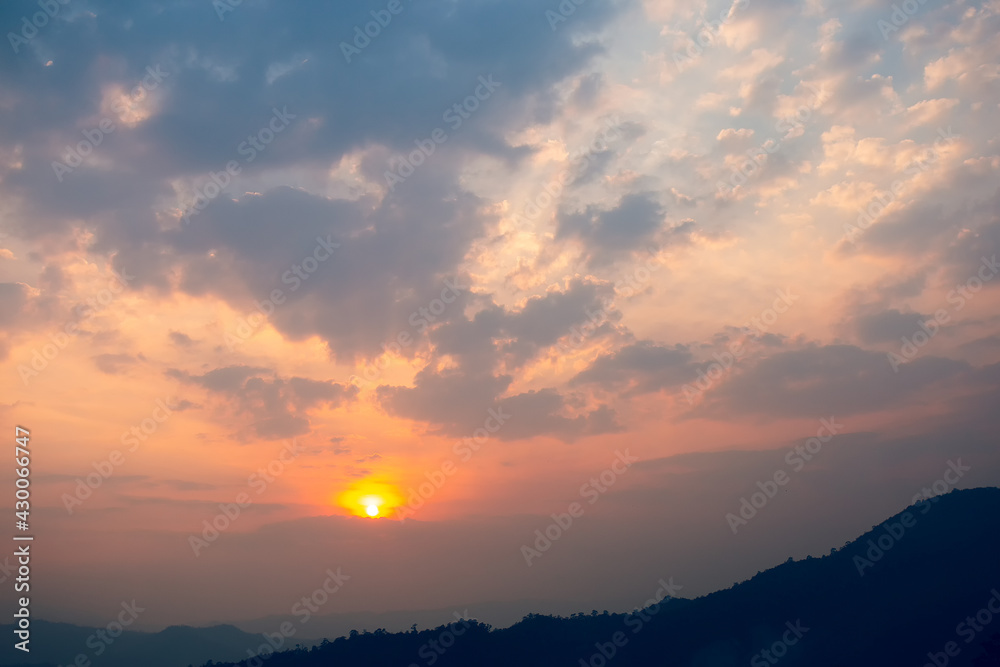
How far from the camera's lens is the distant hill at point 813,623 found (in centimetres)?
7544

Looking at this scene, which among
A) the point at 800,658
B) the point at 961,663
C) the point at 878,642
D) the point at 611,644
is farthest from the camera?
the point at 611,644

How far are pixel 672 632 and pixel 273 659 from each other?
67890 millimetres

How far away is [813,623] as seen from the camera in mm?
87188

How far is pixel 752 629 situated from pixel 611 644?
2278 cm

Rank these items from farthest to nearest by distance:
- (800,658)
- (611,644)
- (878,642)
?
(611,644)
(800,658)
(878,642)

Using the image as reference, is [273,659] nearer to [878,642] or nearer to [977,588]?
[878,642]

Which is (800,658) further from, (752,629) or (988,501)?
(988,501)

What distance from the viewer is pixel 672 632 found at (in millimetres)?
94625

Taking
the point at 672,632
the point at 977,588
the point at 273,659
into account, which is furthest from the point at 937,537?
the point at 273,659

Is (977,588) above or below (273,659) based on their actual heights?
below

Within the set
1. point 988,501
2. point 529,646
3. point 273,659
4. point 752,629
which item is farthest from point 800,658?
point 273,659

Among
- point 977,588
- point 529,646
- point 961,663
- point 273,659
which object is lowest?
point 961,663

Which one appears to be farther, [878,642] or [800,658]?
[800,658]

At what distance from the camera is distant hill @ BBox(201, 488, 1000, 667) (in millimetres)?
75438
